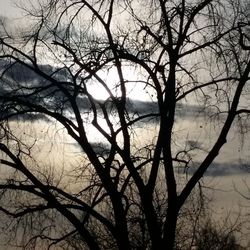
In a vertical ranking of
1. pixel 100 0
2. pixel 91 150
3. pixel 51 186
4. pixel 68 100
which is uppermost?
pixel 100 0

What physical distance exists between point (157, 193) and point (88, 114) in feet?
22.3

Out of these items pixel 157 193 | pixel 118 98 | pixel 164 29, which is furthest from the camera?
pixel 157 193

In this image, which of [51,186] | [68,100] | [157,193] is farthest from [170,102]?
[157,193]

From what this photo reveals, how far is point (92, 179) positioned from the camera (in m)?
15.5

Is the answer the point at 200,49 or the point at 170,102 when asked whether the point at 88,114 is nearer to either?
the point at 170,102

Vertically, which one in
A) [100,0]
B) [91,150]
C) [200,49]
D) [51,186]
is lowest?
[51,186]

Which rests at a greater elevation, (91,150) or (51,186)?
(91,150)

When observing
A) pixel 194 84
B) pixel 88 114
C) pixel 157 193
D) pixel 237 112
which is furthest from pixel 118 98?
pixel 157 193

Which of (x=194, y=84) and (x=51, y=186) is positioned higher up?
(x=194, y=84)

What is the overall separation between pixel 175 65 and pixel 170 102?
37.1 inches

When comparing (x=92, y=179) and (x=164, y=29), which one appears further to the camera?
(x=92, y=179)

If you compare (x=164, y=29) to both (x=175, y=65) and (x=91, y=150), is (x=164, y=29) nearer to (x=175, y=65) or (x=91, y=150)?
(x=175, y=65)

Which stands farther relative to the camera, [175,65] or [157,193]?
[157,193]

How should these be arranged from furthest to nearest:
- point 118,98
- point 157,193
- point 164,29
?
point 157,193
point 118,98
point 164,29
